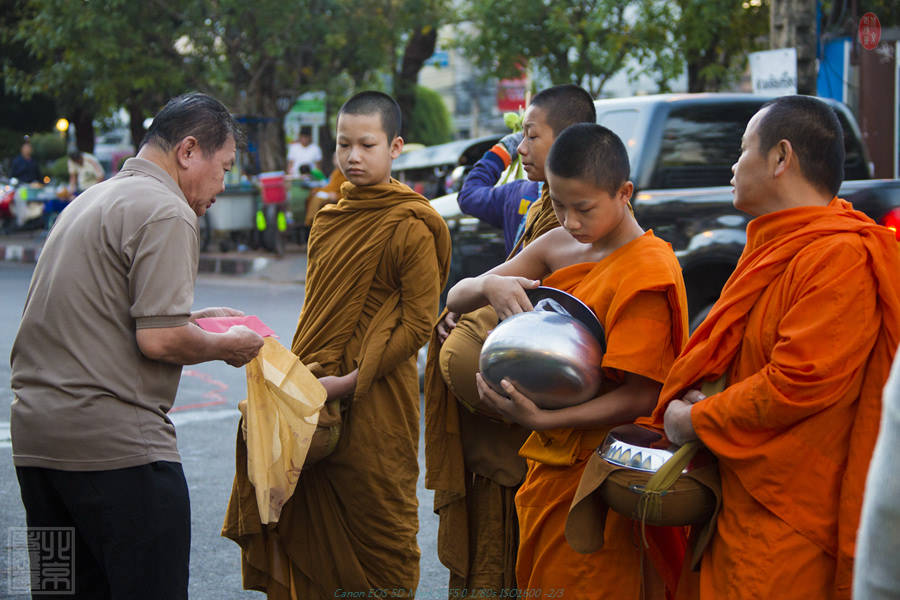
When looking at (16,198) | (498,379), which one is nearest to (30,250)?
(16,198)

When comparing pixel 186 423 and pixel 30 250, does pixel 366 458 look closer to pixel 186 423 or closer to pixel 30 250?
pixel 186 423

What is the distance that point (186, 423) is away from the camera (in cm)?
650

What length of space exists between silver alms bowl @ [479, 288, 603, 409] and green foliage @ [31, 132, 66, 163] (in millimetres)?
34077

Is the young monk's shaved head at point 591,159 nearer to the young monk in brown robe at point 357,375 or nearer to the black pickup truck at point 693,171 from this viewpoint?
the young monk in brown robe at point 357,375

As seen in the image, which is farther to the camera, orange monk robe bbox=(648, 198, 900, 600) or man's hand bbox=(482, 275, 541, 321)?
man's hand bbox=(482, 275, 541, 321)

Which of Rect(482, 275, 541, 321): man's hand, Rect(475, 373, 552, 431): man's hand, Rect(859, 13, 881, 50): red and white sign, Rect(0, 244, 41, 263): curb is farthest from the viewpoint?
Rect(0, 244, 41, 263): curb

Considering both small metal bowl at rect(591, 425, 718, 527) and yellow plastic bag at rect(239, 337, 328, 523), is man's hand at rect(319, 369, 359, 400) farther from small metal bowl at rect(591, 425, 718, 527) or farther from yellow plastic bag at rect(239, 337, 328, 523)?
small metal bowl at rect(591, 425, 718, 527)

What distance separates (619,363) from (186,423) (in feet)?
14.7

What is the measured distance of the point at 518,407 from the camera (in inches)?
106

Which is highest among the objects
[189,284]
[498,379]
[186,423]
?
[189,284]

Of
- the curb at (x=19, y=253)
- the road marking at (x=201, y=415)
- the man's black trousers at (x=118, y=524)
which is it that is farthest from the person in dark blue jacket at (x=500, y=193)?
the curb at (x=19, y=253)

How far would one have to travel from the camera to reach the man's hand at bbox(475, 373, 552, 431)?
2.66 metres

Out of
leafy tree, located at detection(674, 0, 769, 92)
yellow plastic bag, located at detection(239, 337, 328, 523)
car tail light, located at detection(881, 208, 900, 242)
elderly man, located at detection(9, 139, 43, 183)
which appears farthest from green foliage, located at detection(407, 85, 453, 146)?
yellow plastic bag, located at detection(239, 337, 328, 523)

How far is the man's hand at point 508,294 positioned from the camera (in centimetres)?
277
